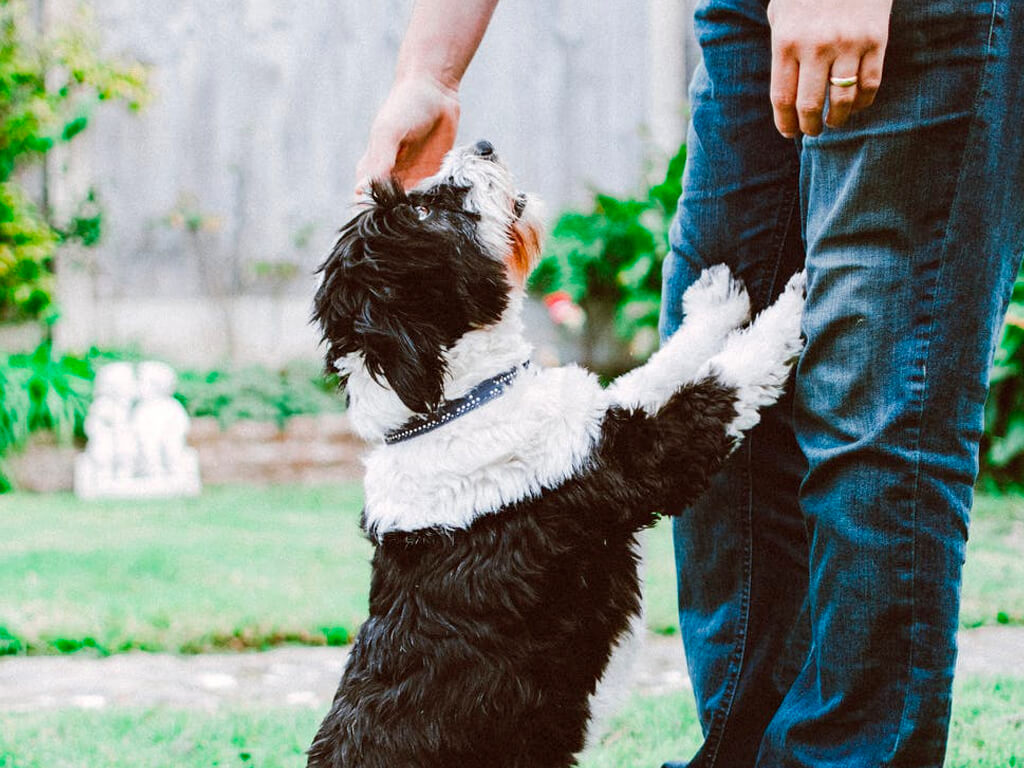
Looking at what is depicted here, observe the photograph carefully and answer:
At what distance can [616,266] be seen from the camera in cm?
674

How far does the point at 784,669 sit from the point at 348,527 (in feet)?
10.2

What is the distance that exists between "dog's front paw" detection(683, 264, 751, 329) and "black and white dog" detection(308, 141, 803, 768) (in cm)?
6

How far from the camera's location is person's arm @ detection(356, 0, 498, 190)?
7.30 ft

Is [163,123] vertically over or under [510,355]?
over

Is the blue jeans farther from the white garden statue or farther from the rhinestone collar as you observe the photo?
the white garden statue

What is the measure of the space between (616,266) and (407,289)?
4.83 meters

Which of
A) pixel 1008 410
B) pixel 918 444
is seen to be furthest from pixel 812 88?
pixel 1008 410

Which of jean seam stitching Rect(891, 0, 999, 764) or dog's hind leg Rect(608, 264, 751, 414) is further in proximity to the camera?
dog's hind leg Rect(608, 264, 751, 414)

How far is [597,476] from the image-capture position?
1852 millimetres

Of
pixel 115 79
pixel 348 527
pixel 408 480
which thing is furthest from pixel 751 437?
pixel 115 79

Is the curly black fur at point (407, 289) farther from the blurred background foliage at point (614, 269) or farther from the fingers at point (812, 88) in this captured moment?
the blurred background foliage at point (614, 269)

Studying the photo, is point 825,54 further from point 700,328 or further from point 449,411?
point 449,411

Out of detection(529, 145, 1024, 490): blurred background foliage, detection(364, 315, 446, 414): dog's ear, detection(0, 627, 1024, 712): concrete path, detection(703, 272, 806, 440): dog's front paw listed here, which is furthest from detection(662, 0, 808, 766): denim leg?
detection(529, 145, 1024, 490): blurred background foliage

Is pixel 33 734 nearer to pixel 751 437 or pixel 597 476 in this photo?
pixel 597 476
